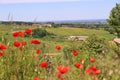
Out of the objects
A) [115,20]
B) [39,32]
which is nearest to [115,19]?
[115,20]

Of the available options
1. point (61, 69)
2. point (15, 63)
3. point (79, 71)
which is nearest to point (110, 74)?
point (79, 71)

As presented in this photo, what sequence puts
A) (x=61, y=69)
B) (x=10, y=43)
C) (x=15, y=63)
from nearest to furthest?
1. (x=61, y=69)
2. (x=15, y=63)
3. (x=10, y=43)

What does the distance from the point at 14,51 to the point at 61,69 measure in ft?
5.29

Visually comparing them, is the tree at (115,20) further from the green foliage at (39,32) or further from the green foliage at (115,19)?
the green foliage at (39,32)

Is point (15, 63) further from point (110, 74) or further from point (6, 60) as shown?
point (110, 74)

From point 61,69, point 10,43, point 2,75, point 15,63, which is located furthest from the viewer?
point 10,43

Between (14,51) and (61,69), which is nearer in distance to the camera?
(61,69)

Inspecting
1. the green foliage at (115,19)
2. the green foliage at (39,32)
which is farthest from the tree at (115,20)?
the green foliage at (39,32)

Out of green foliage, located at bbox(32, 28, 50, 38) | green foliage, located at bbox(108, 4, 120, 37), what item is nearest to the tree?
green foliage, located at bbox(108, 4, 120, 37)

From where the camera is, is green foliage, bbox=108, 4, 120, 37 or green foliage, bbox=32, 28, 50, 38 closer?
green foliage, bbox=32, 28, 50, 38

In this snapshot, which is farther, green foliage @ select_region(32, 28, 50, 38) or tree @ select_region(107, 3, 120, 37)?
tree @ select_region(107, 3, 120, 37)

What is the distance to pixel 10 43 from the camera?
677cm

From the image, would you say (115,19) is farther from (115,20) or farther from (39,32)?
(39,32)

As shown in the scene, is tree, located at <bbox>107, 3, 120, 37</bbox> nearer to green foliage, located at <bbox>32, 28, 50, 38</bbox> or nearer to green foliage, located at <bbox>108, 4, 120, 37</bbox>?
green foliage, located at <bbox>108, 4, 120, 37</bbox>
